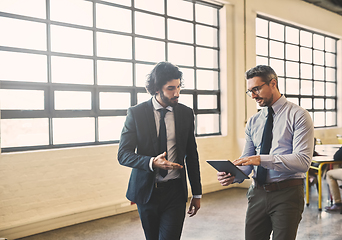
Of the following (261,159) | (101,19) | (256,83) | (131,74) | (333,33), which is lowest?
(261,159)

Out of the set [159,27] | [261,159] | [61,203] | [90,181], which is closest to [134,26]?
[159,27]

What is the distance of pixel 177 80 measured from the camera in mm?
2125

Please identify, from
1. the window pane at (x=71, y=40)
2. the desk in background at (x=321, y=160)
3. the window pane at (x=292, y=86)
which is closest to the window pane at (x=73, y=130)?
the window pane at (x=71, y=40)

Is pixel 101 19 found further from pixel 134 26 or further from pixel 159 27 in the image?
pixel 159 27

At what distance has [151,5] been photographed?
18.3 feet

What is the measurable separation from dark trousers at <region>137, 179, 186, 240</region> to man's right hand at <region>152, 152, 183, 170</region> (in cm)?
22

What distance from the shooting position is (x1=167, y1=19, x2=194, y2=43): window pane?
19.3 ft

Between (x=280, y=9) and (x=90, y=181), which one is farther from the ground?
(x=280, y=9)

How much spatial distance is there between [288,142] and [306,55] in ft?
25.9

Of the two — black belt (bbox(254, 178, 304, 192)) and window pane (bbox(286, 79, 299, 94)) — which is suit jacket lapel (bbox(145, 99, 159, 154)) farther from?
window pane (bbox(286, 79, 299, 94))

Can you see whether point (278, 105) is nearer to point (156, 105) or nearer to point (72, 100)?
point (156, 105)

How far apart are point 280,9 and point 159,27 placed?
11.5 feet

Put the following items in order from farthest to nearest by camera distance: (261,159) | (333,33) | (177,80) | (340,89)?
1. (340,89)
2. (333,33)
3. (177,80)
4. (261,159)

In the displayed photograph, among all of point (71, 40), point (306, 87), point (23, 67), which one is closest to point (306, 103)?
point (306, 87)
